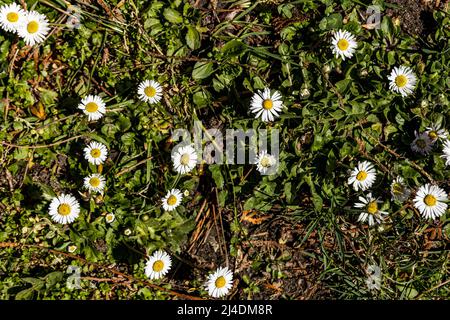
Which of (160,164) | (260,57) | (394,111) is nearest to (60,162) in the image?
(160,164)

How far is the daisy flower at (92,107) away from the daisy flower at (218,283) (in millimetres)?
1199

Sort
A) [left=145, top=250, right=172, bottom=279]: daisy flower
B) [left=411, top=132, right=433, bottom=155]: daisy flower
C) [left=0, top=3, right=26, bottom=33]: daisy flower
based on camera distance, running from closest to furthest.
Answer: [left=0, top=3, right=26, bottom=33]: daisy flower
[left=145, top=250, right=172, bottom=279]: daisy flower
[left=411, top=132, right=433, bottom=155]: daisy flower

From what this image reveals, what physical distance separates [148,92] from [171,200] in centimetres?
67

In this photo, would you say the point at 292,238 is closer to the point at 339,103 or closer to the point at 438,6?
the point at 339,103

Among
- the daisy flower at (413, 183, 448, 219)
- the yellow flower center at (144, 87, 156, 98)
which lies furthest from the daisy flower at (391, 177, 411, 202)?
the yellow flower center at (144, 87, 156, 98)

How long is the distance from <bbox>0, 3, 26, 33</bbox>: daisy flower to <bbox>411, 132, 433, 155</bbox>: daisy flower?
2.55m

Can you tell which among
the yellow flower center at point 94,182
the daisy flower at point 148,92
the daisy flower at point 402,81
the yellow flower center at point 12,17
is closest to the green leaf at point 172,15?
the daisy flower at point 148,92

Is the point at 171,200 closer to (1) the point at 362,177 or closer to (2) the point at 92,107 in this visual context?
(2) the point at 92,107

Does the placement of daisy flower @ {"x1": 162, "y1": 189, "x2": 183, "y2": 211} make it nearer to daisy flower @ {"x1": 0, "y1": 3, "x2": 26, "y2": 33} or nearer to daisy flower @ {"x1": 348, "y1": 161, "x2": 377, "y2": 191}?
daisy flower @ {"x1": 348, "y1": 161, "x2": 377, "y2": 191}

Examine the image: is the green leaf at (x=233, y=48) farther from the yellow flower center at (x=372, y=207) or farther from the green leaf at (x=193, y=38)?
the yellow flower center at (x=372, y=207)

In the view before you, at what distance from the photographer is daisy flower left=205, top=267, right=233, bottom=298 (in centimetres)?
301

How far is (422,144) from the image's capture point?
3121 millimetres
